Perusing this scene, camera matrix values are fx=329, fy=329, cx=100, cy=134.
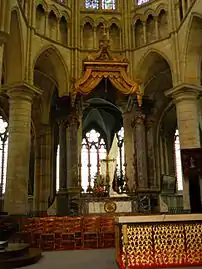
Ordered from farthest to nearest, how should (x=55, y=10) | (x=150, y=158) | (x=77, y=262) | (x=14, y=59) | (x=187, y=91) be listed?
1. (x=55, y=10)
2. (x=150, y=158)
3. (x=187, y=91)
4. (x=14, y=59)
5. (x=77, y=262)

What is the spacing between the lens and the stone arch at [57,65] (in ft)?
53.9

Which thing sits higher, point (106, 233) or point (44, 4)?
point (44, 4)

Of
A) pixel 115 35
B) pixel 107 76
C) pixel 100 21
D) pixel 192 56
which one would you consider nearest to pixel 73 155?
pixel 107 76

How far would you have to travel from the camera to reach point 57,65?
672 inches

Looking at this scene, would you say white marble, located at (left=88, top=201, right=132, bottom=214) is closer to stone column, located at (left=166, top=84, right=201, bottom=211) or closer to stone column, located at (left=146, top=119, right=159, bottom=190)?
stone column, located at (left=146, top=119, right=159, bottom=190)

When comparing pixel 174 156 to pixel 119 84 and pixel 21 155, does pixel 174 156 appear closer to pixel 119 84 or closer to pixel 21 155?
pixel 119 84

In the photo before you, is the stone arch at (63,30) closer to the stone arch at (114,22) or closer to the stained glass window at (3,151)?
the stone arch at (114,22)

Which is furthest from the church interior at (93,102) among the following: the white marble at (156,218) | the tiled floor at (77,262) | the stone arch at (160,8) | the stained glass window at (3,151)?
the stained glass window at (3,151)

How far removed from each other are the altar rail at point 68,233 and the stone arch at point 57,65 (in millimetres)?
7441

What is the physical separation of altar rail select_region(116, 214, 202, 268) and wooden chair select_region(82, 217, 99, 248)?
397 centimetres

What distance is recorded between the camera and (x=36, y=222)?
10633 millimetres

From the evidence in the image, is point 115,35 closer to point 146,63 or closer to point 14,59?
point 146,63

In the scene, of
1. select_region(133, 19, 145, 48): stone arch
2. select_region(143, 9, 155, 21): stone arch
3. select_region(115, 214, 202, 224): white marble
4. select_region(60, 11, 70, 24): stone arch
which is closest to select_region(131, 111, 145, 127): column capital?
select_region(133, 19, 145, 48): stone arch

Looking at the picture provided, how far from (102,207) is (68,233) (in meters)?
3.30
